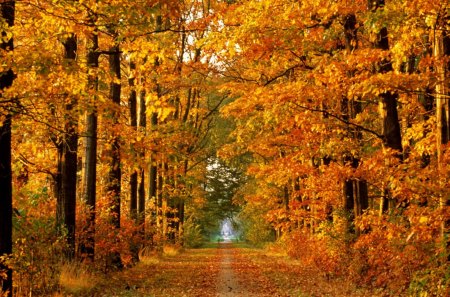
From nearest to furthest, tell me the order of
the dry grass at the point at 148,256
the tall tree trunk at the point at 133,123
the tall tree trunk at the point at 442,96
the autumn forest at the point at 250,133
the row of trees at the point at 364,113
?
the autumn forest at the point at 250,133
the row of trees at the point at 364,113
the tall tree trunk at the point at 442,96
the tall tree trunk at the point at 133,123
the dry grass at the point at 148,256

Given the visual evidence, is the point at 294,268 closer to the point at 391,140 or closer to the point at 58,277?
the point at 391,140

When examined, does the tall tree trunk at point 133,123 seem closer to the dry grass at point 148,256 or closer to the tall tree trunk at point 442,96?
the dry grass at point 148,256

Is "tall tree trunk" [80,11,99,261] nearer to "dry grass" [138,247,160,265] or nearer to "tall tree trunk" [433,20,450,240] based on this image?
"dry grass" [138,247,160,265]

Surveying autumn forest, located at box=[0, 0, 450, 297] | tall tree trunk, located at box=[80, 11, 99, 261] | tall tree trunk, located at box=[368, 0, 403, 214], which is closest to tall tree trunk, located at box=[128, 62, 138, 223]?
autumn forest, located at box=[0, 0, 450, 297]

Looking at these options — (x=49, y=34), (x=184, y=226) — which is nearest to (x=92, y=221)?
(x=49, y=34)

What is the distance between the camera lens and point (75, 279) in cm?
1309

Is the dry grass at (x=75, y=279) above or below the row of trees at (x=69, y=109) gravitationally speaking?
below

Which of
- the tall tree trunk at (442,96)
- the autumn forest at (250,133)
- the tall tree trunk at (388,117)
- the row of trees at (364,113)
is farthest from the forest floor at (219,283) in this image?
the tall tree trunk at (442,96)

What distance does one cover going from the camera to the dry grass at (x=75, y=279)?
40.6 feet

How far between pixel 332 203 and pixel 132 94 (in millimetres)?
9030

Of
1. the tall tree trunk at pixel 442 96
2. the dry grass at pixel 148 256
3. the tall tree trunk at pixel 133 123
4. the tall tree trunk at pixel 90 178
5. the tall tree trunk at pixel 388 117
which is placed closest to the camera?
the tall tree trunk at pixel 442 96

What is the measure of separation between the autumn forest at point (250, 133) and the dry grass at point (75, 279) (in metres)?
0.05

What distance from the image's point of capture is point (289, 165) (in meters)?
18.3

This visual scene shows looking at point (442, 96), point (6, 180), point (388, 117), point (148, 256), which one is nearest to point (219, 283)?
point (388, 117)
